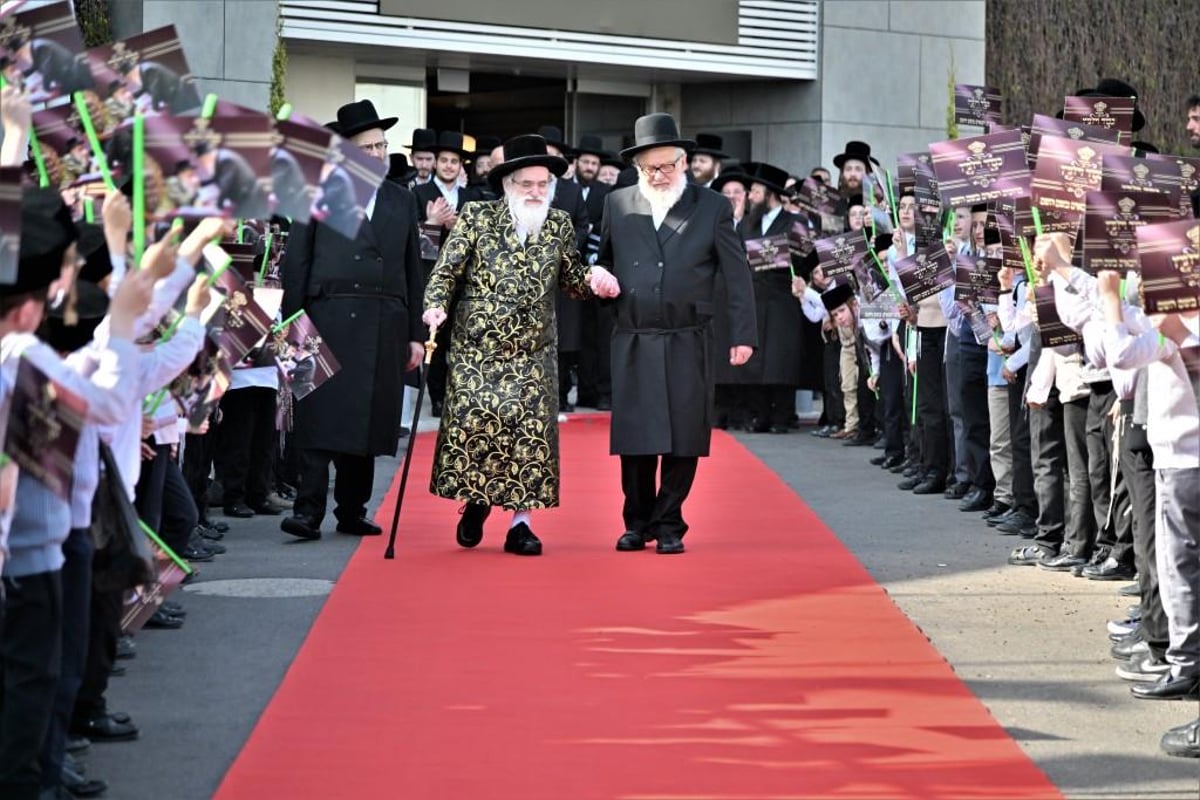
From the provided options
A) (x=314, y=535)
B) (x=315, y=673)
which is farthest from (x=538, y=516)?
(x=315, y=673)

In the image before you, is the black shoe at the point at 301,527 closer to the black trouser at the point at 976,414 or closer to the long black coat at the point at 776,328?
the black trouser at the point at 976,414

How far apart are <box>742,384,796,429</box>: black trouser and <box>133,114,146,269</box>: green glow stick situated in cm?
1289

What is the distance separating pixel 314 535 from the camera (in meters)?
10.8

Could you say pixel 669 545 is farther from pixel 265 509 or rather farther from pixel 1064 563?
pixel 265 509

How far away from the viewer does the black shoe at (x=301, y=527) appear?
1070cm

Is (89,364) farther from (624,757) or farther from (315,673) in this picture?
(315,673)

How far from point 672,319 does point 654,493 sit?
0.91 metres

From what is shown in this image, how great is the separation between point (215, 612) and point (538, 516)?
12.1 feet

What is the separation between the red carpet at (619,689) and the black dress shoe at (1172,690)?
587 millimetres

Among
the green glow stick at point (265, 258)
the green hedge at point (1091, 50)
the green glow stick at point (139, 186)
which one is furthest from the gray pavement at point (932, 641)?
the green hedge at point (1091, 50)

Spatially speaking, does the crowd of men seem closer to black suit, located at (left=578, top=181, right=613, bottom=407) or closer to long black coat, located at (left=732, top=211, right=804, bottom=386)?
long black coat, located at (left=732, top=211, right=804, bottom=386)

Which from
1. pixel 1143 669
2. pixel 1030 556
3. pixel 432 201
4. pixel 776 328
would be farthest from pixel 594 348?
pixel 1143 669

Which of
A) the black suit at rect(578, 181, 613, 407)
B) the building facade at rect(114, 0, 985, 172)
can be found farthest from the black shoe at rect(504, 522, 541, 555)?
the building facade at rect(114, 0, 985, 172)

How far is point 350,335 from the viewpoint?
423 inches
